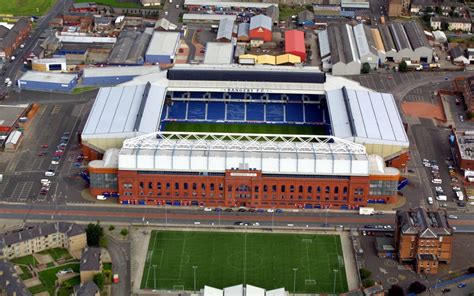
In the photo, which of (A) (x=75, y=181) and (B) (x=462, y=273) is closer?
(B) (x=462, y=273)

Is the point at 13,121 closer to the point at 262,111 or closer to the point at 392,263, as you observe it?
the point at 262,111

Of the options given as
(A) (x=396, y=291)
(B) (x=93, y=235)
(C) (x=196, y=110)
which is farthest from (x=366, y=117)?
(B) (x=93, y=235)

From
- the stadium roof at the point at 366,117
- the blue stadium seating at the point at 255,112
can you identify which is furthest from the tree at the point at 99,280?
the blue stadium seating at the point at 255,112

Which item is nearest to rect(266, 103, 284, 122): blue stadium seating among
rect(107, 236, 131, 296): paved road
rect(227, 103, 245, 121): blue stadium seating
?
rect(227, 103, 245, 121): blue stadium seating

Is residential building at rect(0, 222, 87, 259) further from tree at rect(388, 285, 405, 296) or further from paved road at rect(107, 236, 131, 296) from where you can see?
tree at rect(388, 285, 405, 296)

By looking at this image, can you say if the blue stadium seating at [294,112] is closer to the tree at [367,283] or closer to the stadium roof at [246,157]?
the stadium roof at [246,157]

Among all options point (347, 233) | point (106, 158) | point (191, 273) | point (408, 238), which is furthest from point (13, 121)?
point (408, 238)

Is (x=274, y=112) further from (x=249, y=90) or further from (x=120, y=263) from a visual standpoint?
(x=120, y=263)
